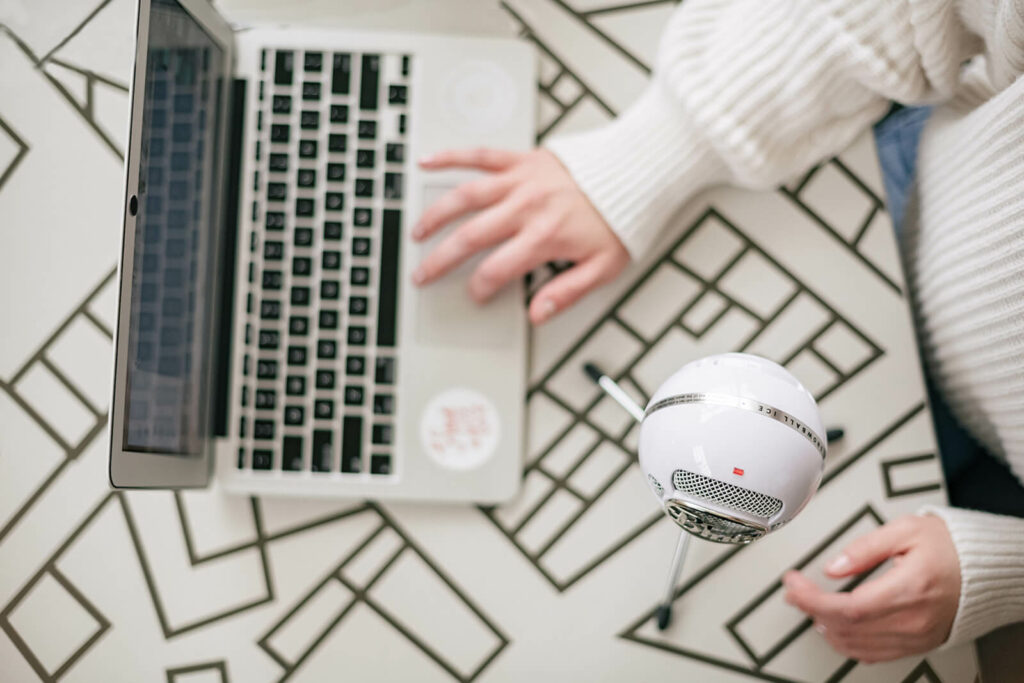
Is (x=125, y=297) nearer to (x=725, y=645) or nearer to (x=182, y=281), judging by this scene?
(x=182, y=281)

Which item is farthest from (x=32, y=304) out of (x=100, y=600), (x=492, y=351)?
(x=492, y=351)

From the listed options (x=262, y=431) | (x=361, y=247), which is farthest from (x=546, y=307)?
(x=262, y=431)

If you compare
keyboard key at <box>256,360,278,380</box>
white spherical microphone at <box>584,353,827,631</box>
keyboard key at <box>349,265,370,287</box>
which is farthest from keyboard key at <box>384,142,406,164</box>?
white spherical microphone at <box>584,353,827,631</box>

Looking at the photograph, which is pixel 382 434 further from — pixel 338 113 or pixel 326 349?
pixel 338 113

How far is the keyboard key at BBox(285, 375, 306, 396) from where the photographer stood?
0.62 metres

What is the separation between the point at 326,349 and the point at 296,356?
0.03m

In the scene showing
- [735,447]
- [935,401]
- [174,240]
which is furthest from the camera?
[935,401]

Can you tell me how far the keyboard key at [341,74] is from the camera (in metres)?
0.63

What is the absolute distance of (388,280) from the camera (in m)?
0.63

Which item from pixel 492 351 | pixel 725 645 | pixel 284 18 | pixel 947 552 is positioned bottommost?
pixel 725 645

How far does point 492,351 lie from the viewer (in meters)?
0.64

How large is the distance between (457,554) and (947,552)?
417 mm

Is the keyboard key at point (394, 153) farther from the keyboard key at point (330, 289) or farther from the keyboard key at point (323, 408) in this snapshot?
the keyboard key at point (323, 408)

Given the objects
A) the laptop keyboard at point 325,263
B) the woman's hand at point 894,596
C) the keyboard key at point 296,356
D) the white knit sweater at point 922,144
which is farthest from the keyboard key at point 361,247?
the woman's hand at point 894,596
